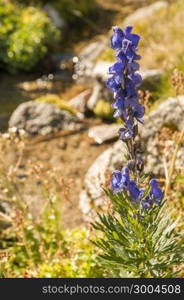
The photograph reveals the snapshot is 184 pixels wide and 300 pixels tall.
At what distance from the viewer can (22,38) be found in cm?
1118

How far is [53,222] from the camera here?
5.32 m

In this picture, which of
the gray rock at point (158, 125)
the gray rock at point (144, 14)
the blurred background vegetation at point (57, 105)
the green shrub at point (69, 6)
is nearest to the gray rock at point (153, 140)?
the gray rock at point (158, 125)

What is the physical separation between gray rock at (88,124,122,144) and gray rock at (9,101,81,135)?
354 mm

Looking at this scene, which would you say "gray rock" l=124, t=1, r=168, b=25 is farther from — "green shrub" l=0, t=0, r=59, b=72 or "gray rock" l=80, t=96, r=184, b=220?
"gray rock" l=80, t=96, r=184, b=220

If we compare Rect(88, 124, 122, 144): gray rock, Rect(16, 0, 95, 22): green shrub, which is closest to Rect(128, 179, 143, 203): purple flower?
Rect(88, 124, 122, 144): gray rock

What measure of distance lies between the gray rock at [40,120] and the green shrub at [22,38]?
3.17 metres

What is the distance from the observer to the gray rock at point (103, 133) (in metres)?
7.55

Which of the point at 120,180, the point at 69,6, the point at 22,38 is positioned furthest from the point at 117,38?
the point at 69,6

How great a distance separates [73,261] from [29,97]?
229 inches

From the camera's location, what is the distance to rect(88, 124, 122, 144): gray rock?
7.55 m

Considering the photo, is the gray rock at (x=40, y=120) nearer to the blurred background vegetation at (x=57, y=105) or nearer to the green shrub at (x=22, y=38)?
the blurred background vegetation at (x=57, y=105)

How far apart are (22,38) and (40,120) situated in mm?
3746

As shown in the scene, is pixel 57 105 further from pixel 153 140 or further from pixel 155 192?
pixel 155 192

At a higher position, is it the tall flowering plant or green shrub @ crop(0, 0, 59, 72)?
green shrub @ crop(0, 0, 59, 72)
